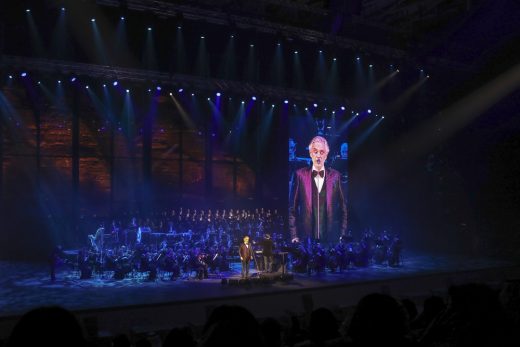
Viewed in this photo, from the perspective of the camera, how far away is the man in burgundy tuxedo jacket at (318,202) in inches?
797

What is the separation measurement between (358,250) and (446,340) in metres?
11.8

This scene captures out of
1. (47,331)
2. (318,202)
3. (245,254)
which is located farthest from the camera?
(318,202)

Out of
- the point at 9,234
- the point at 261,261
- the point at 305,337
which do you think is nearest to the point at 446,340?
the point at 305,337

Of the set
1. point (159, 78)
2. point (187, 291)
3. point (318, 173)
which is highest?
point (159, 78)

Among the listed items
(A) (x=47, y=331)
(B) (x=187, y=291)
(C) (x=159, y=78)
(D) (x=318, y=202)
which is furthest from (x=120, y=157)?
(A) (x=47, y=331)

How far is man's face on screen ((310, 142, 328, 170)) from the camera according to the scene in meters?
20.8

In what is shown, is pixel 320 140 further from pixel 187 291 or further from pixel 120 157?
pixel 187 291

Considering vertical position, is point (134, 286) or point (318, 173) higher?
point (318, 173)

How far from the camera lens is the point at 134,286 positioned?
1166 centimetres

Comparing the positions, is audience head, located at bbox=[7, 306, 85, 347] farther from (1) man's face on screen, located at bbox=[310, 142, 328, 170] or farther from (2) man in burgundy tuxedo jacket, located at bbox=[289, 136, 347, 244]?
(1) man's face on screen, located at bbox=[310, 142, 328, 170]

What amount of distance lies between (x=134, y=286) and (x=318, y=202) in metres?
10.5

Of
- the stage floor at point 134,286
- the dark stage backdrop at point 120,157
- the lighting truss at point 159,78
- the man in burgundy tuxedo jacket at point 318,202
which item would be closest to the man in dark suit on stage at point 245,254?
the stage floor at point 134,286

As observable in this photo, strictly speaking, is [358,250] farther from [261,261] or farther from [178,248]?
[178,248]

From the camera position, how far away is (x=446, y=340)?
3559 millimetres
